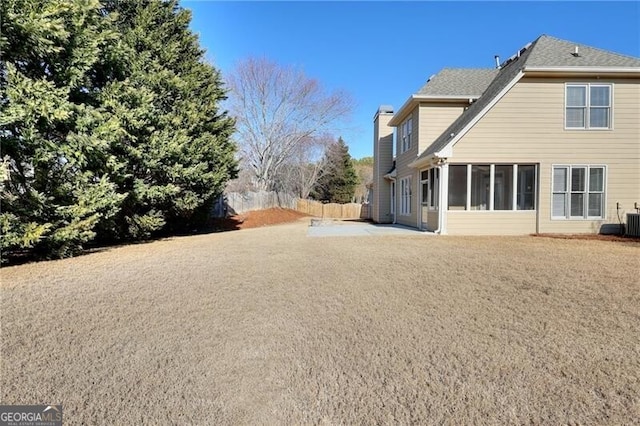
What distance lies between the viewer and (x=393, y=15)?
13.4 meters

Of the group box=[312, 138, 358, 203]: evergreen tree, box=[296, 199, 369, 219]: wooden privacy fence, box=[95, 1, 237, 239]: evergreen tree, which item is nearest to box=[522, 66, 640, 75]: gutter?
box=[95, 1, 237, 239]: evergreen tree

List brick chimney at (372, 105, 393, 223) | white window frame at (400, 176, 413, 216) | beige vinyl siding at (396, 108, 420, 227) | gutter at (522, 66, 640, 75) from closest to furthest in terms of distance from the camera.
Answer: gutter at (522, 66, 640, 75) → beige vinyl siding at (396, 108, 420, 227) → white window frame at (400, 176, 413, 216) → brick chimney at (372, 105, 393, 223)

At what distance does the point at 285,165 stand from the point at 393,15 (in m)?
25.8

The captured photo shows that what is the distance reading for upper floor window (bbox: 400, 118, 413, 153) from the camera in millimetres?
16395

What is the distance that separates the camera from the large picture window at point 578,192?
40.3 ft

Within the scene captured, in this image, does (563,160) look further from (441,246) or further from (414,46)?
(414,46)

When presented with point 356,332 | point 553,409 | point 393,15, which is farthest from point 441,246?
point 393,15

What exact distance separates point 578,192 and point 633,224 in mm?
1838

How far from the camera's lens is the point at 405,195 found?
1742 centimetres

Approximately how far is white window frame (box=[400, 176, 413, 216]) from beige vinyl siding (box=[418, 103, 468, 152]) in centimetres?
218

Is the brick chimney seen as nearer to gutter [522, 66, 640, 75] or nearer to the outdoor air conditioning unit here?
gutter [522, 66, 640, 75]

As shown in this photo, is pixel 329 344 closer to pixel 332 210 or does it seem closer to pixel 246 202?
pixel 246 202

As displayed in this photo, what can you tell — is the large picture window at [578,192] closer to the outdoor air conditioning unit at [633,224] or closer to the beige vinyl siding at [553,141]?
the beige vinyl siding at [553,141]

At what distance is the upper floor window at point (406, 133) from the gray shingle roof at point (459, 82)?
1.69 meters
